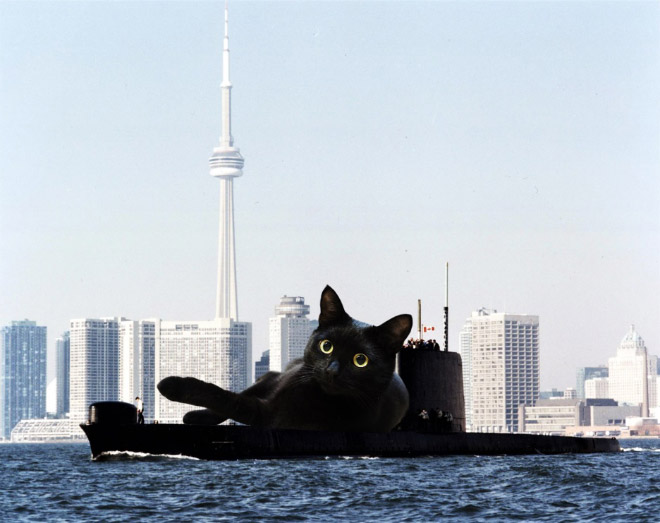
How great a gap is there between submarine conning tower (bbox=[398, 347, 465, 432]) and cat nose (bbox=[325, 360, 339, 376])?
12.4 meters

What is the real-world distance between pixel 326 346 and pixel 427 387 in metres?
13.0

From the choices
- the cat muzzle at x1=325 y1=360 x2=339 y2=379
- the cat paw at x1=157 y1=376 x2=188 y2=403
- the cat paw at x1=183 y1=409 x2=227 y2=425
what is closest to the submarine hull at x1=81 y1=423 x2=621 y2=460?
the cat paw at x1=183 y1=409 x2=227 y2=425

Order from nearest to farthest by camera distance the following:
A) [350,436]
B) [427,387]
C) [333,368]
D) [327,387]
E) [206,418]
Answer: [333,368]
[327,387]
[206,418]
[350,436]
[427,387]

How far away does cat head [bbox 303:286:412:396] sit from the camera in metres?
46.7

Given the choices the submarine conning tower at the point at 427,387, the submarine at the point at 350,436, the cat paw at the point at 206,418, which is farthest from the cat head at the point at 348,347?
the submarine conning tower at the point at 427,387

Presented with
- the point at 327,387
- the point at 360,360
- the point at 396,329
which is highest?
the point at 396,329

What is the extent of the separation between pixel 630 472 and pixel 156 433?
17.8 metres

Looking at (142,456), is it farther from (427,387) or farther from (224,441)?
(427,387)

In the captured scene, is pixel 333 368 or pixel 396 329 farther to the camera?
pixel 396 329

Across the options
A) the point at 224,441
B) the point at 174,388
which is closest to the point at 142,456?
the point at 224,441

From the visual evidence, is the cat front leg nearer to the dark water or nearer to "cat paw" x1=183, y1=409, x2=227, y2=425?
"cat paw" x1=183, y1=409, x2=227, y2=425

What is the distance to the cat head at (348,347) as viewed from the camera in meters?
46.7

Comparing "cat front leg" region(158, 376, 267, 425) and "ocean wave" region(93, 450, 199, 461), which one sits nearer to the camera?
"cat front leg" region(158, 376, 267, 425)

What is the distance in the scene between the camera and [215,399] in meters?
47.1
